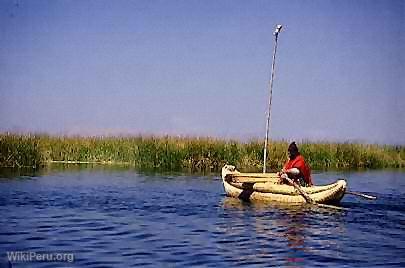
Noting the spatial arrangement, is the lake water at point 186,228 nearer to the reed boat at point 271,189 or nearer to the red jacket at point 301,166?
the reed boat at point 271,189

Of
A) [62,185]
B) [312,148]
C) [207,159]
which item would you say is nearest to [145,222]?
[62,185]

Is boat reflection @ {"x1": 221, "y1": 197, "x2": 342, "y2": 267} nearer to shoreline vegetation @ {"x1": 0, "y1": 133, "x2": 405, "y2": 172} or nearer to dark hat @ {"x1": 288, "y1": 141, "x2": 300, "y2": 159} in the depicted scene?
dark hat @ {"x1": 288, "y1": 141, "x2": 300, "y2": 159}

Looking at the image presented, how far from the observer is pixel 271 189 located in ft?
52.3

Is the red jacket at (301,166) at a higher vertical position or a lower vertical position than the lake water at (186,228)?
higher

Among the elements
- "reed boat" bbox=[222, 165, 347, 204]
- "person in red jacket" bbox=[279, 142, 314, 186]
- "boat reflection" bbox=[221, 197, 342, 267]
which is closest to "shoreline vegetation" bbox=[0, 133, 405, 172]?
"reed boat" bbox=[222, 165, 347, 204]

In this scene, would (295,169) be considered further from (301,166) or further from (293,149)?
(293,149)

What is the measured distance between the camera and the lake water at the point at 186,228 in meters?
8.98

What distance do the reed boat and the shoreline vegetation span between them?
Result: 925 cm

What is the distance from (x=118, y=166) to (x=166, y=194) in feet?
38.2

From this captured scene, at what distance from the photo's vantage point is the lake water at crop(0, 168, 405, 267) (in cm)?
898

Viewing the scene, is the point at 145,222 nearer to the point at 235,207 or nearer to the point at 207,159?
the point at 235,207

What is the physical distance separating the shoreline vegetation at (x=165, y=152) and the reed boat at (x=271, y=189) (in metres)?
9.25

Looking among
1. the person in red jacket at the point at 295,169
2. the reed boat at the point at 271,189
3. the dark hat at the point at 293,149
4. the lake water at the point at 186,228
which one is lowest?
the lake water at the point at 186,228

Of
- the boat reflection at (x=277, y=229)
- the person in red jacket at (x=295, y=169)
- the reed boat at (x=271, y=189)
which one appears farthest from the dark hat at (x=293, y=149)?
the boat reflection at (x=277, y=229)
